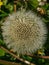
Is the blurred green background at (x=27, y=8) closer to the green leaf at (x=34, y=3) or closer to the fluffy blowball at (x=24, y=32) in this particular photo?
the green leaf at (x=34, y=3)

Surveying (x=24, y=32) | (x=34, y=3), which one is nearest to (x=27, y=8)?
(x=34, y=3)

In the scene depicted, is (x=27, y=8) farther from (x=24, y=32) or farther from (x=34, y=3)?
(x=24, y=32)

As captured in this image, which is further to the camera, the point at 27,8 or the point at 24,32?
the point at 27,8

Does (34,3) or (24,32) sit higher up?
(34,3)

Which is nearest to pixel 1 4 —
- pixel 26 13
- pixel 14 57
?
pixel 26 13

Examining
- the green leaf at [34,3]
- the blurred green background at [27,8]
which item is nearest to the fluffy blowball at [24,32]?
the blurred green background at [27,8]

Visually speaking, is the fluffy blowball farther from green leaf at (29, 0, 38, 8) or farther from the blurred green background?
green leaf at (29, 0, 38, 8)

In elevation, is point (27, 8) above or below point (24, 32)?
above

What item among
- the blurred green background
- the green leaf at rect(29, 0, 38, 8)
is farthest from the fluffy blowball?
the green leaf at rect(29, 0, 38, 8)
